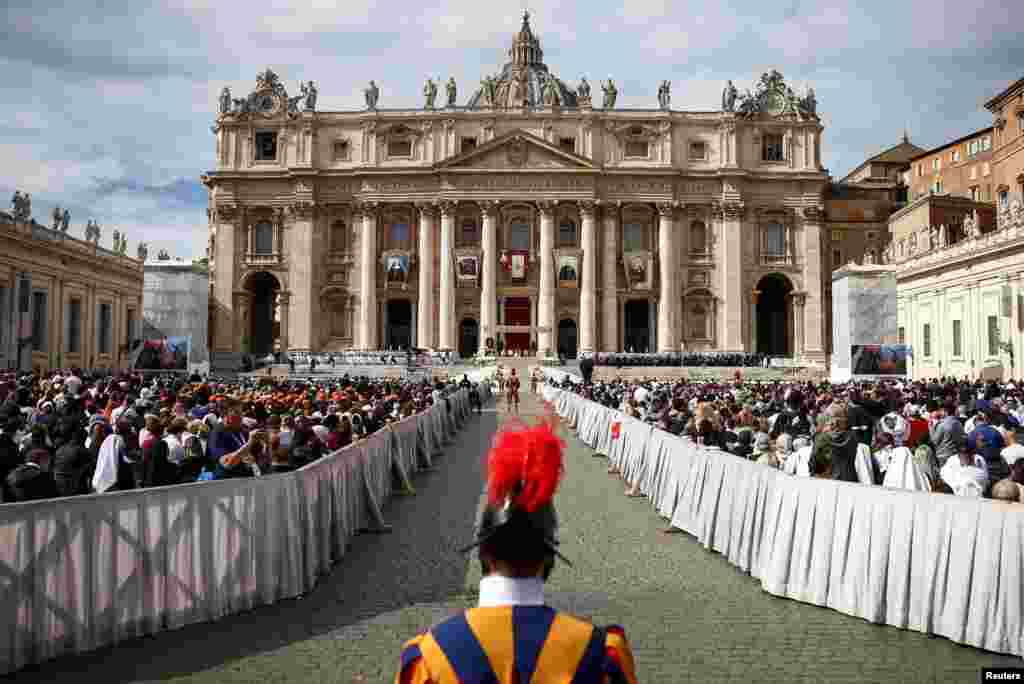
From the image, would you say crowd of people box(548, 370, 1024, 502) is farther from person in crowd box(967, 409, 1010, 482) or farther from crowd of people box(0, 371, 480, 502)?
crowd of people box(0, 371, 480, 502)

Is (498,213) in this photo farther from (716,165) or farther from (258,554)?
(258,554)

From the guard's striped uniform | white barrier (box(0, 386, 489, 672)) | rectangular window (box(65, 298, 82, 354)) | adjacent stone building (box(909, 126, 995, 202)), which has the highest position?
adjacent stone building (box(909, 126, 995, 202))

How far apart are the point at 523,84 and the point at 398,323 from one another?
28.2m

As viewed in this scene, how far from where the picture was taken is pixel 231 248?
2667 inches

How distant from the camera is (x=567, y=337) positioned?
68188mm

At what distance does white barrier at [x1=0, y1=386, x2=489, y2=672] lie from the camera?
620 centimetres

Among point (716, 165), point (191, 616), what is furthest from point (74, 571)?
point (716, 165)

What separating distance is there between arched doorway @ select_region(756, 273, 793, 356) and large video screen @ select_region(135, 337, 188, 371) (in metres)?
49.5

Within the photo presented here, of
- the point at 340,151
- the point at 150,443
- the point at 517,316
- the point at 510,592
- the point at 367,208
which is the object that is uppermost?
the point at 340,151

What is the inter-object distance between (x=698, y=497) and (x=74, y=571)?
7.55m

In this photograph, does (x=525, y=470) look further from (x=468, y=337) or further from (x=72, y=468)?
(x=468, y=337)

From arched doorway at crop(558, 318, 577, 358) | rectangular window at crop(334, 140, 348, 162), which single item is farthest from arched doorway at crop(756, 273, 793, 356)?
rectangular window at crop(334, 140, 348, 162)

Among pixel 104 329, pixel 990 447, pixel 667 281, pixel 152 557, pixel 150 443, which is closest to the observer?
pixel 152 557

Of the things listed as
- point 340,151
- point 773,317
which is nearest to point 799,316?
point 773,317
